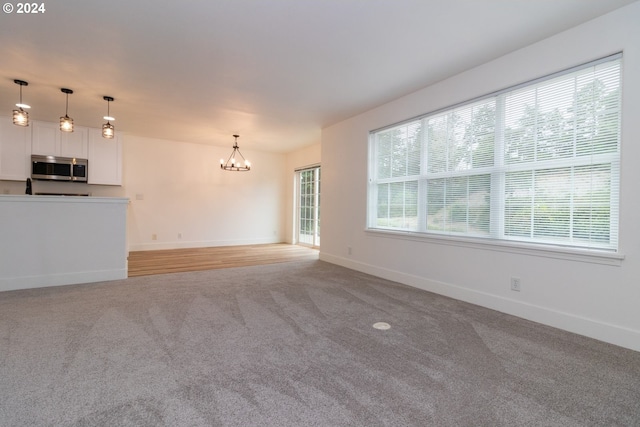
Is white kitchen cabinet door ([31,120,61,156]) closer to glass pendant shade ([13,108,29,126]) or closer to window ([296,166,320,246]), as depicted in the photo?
glass pendant shade ([13,108,29,126])

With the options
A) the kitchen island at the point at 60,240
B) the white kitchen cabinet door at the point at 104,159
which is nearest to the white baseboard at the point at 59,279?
the kitchen island at the point at 60,240

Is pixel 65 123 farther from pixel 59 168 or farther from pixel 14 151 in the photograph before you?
pixel 14 151

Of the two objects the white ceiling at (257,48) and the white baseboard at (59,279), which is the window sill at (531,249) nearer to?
the white ceiling at (257,48)

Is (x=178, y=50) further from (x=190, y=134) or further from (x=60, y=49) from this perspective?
(x=190, y=134)

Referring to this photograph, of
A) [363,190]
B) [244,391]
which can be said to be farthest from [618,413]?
[363,190]

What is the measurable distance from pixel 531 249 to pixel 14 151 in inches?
326

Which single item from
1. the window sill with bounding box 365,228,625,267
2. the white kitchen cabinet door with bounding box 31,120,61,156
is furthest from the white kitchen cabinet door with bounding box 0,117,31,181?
the window sill with bounding box 365,228,625,267

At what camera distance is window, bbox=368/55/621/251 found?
2531 millimetres

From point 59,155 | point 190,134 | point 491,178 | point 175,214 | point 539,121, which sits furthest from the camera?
point 175,214

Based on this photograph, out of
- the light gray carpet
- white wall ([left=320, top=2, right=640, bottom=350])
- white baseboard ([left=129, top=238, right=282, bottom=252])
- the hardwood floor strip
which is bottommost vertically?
the light gray carpet

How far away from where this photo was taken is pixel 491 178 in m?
3.26

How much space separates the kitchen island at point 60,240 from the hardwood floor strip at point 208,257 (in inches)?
22.3

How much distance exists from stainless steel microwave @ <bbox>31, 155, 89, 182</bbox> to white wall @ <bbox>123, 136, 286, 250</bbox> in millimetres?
839

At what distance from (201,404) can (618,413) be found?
7.30ft
